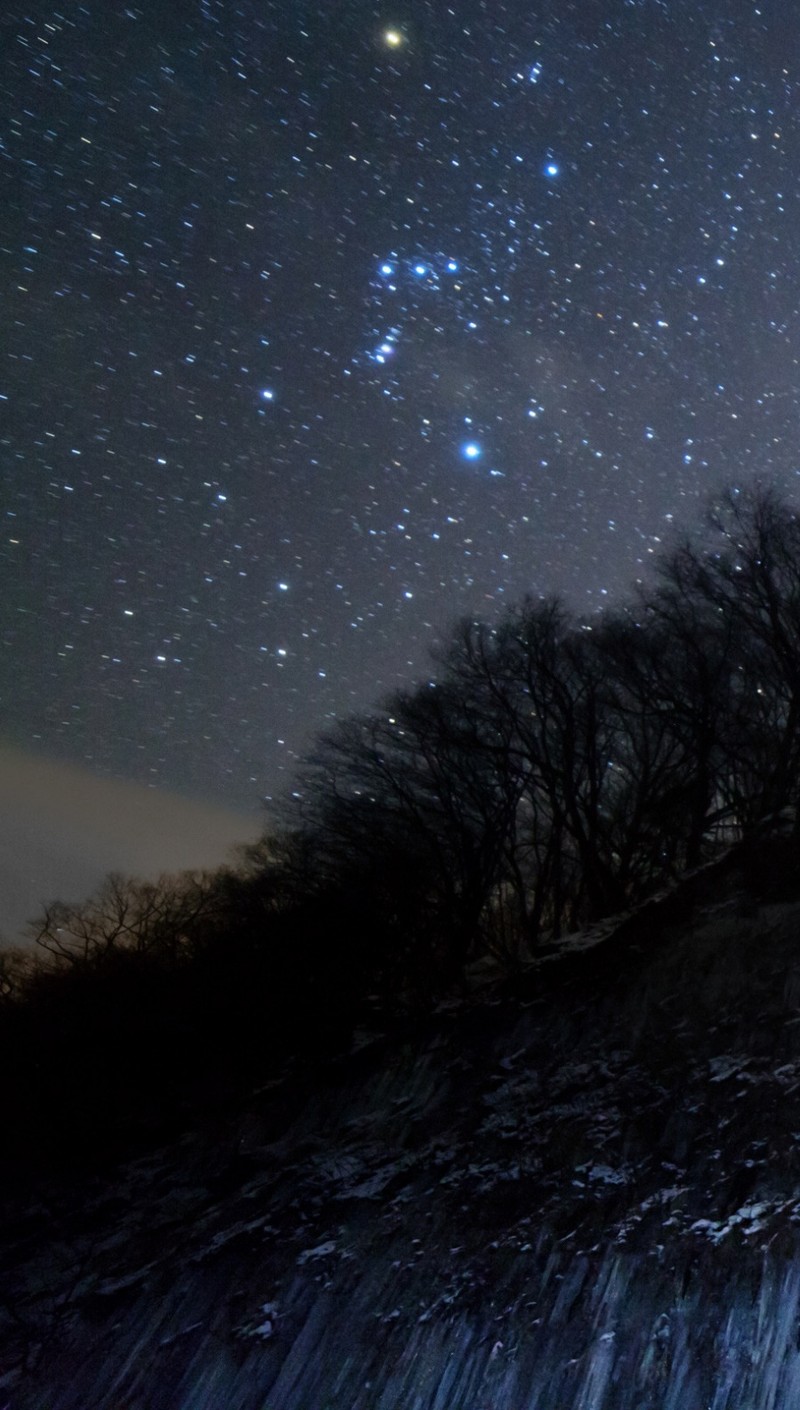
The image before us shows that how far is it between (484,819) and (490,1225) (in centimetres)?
1573

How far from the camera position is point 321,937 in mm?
27438

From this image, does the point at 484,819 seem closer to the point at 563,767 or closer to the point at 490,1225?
the point at 563,767

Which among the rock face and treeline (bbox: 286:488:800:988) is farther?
treeline (bbox: 286:488:800:988)

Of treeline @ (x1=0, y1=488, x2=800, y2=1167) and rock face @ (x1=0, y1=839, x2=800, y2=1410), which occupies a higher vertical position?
treeline @ (x1=0, y1=488, x2=800, y2=1167)

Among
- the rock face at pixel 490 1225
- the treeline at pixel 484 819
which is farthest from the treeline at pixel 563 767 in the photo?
the rock face at pixel 490 1225

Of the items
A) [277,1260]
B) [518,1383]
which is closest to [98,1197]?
[277,1260]

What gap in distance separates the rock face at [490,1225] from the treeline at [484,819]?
5.70 meters

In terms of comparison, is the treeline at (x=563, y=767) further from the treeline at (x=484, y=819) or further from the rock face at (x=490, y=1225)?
the rock face at (x=490, y=1225)

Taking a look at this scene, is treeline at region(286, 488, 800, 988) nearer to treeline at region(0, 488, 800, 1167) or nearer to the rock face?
treeline at region(0, 488, 800, 1167)

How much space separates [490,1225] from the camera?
12.4 m

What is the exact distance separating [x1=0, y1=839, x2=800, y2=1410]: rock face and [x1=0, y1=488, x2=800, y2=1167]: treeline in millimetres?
5702

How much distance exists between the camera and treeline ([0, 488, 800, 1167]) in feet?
→ 82.0

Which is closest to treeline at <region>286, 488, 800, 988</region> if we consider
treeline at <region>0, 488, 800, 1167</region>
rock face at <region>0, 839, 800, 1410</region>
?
treeline at <region>0, 488, 800, 1167</region>

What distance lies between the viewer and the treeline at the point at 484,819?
25.0 m
